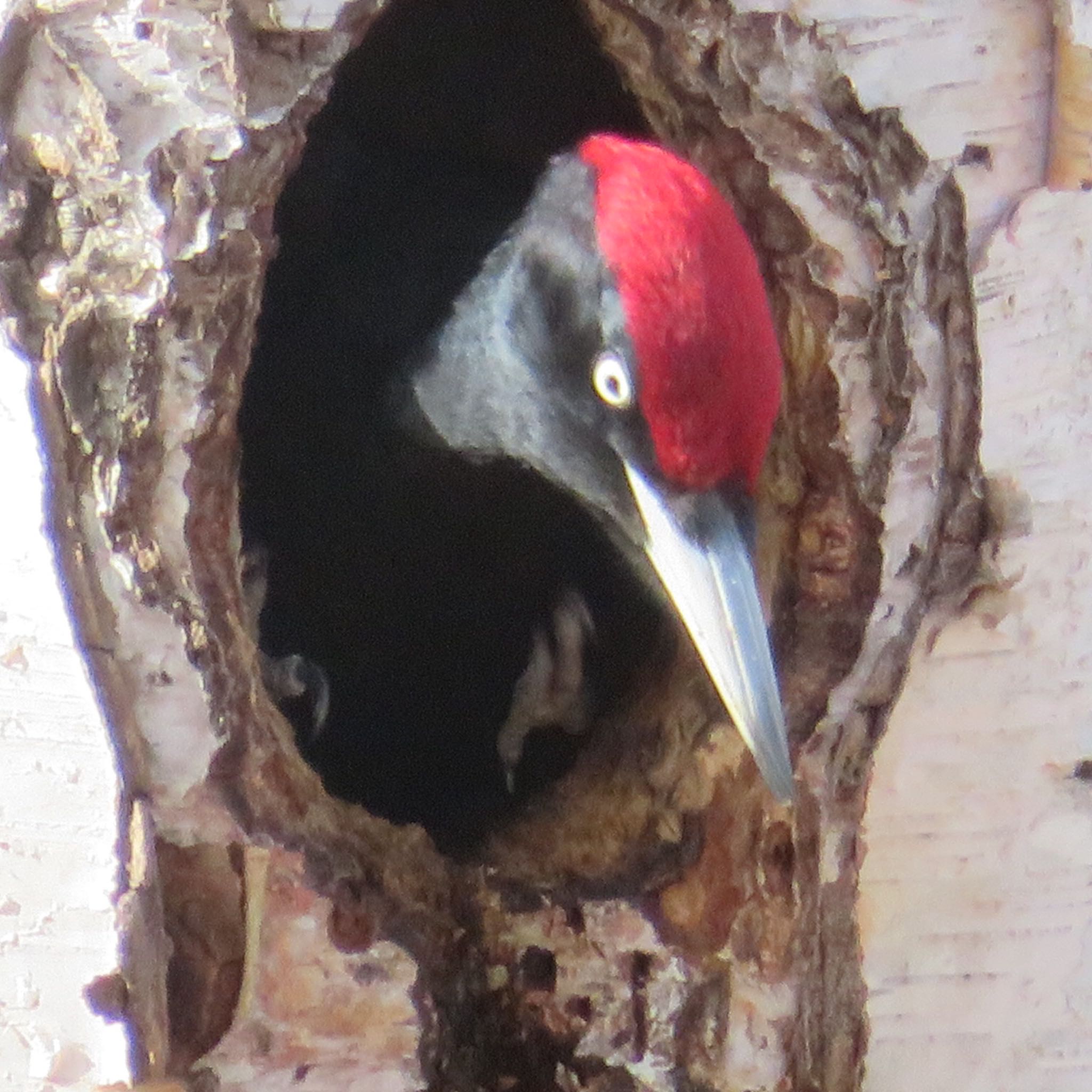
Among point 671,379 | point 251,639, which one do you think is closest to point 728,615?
point 671,379

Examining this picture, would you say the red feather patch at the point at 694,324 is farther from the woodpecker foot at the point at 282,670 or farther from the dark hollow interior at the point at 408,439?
the woodpecker foot at the point at 282,670

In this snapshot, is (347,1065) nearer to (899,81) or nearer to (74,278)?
(74,278)

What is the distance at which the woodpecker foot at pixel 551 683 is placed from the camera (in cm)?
170

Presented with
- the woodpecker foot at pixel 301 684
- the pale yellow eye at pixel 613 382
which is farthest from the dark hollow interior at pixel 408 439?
the pale yellow eye at pixel 613 382

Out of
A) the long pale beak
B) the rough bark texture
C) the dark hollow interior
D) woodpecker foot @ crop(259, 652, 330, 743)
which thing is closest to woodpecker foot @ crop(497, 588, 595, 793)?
the dark hollow interior

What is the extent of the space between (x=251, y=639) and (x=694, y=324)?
405mm

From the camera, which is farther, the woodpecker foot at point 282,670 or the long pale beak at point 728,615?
the woodpecker foot at point 282,670

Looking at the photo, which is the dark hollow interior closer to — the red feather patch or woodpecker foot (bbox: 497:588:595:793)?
woodpecker foot (bbox: 497:588:595:793)

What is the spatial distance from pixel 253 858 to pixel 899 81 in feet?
2.34

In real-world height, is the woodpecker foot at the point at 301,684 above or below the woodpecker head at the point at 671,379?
below

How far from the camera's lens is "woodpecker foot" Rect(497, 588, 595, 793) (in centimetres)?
170

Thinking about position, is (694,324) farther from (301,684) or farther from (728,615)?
(301,684)

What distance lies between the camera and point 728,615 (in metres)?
1.08

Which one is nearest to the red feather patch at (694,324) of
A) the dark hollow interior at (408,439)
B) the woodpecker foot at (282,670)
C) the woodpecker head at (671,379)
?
the woodpecker head at (671,379)
